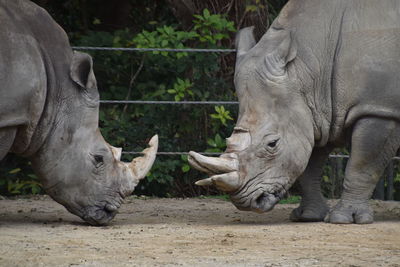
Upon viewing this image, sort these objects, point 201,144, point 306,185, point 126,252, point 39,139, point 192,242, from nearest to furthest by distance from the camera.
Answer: point 126,252 → point 192,242 → point 39,139 → point 306,185 → point 201,144

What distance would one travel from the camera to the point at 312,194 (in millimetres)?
9000

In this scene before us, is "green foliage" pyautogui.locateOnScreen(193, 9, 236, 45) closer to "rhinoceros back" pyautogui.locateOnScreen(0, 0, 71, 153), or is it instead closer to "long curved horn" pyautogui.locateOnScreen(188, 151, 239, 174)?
"rhinoceros back" pyautogui.locateOnScreen(0, 0, 71, 153)

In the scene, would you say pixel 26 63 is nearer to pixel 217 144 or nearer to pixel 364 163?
pixel 364 163

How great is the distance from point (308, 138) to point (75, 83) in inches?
73.6

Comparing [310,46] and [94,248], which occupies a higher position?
[310,46]

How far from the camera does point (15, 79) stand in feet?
25.5

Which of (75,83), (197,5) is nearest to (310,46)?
(75,83)

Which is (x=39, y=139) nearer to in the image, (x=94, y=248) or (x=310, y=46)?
(x=94, y=248)

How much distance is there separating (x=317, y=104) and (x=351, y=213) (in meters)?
0.90

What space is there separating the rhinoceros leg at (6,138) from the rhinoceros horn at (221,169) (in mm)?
1342

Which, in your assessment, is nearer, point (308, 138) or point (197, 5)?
point (308, 138)

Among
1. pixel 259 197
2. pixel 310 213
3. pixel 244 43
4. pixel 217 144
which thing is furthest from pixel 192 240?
pixel 217 144

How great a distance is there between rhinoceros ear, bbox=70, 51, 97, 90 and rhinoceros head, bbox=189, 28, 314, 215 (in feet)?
3.32

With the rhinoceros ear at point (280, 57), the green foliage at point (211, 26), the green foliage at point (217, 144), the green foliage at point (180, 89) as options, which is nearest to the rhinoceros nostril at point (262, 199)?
the rhinoceros ear at point (280, 57)
